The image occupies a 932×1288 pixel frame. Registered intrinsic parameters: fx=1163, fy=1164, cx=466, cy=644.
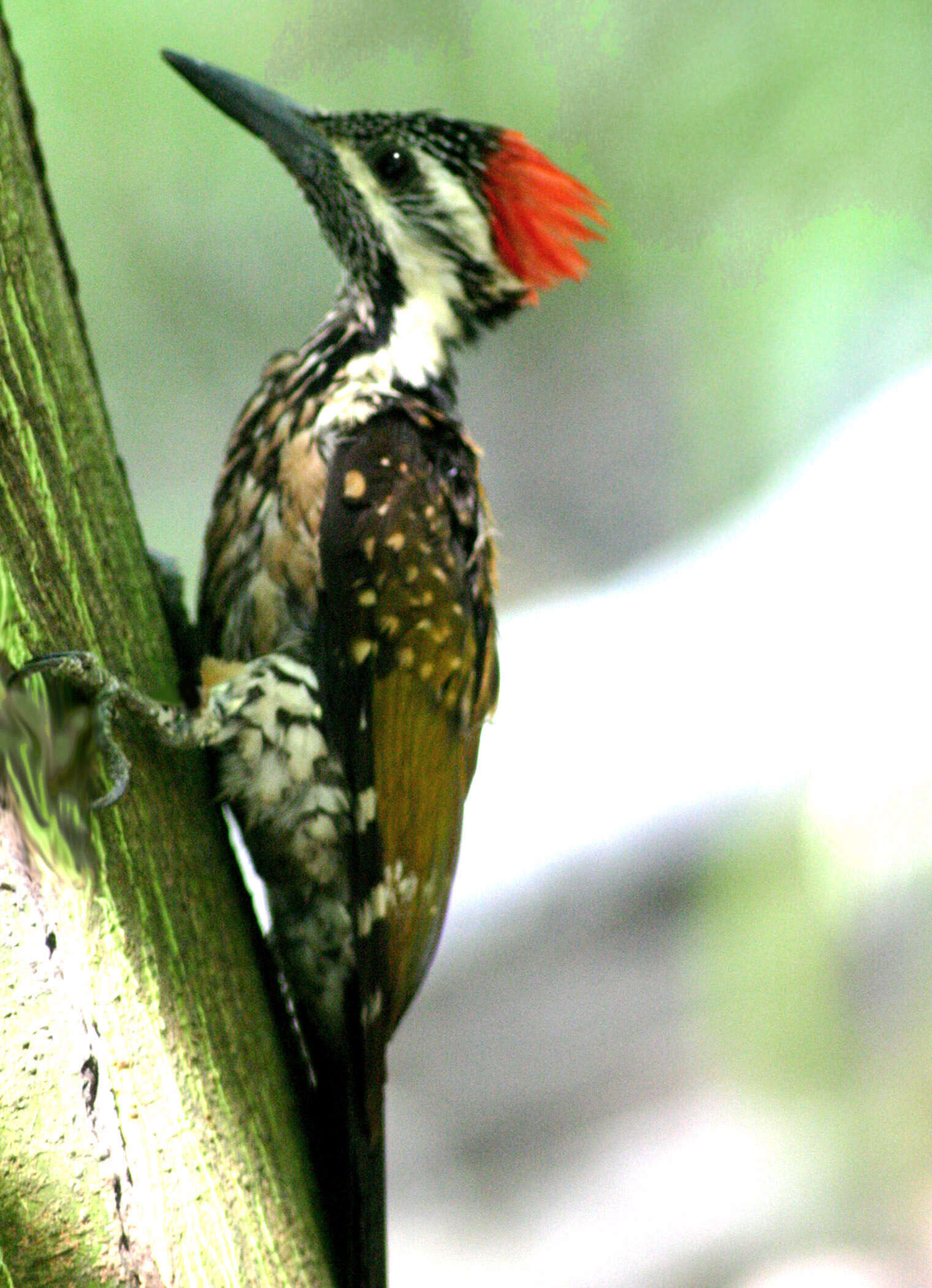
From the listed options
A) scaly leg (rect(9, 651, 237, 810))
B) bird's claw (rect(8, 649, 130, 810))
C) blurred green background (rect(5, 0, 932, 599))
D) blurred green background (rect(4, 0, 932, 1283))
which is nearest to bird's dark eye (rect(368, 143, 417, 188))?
scaly leg (rect(9, 651, 237, 810))

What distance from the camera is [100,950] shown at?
0.93 meters

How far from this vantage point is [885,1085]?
3.86 m

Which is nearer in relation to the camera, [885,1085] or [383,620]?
[383,620]

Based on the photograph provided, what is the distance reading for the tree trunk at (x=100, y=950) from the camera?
0.89 m

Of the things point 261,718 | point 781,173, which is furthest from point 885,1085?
point 261,718

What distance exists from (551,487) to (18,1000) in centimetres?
390

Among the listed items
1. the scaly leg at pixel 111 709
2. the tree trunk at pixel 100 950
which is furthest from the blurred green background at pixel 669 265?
the scaly leg at pixel 111 709

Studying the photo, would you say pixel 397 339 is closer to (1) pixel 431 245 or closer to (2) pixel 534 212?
(1) pixel 431 245

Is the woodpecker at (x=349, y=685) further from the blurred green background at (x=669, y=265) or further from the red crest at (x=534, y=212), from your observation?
the blurred green background at (x=669, y=265)

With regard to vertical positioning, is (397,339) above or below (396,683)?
above

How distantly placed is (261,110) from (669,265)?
7.91ft

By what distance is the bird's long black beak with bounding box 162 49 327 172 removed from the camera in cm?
173

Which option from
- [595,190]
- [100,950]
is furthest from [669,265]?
Result: [100,950]

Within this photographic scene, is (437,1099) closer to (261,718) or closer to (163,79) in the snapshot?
(261,718)
